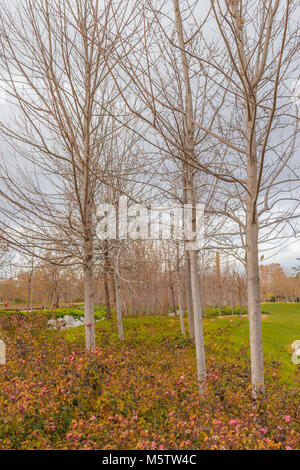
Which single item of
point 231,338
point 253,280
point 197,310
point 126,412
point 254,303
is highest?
point 253,280

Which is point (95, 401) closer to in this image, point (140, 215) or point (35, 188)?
point (140, 215)

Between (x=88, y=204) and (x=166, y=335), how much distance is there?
301 inches

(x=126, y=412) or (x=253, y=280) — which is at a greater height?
(x=253, y=280)

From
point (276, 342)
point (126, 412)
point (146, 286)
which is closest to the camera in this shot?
point (126, 412)

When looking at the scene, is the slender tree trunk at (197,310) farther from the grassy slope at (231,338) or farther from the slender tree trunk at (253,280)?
the grassy slope at (231,338)

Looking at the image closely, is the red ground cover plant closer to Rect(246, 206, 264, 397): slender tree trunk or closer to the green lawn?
Rect(246, 206, 264, 397): slender tree trunk

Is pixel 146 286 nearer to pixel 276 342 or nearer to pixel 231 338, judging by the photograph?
pixel 231 338

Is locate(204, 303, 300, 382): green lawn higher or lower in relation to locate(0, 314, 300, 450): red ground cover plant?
lower

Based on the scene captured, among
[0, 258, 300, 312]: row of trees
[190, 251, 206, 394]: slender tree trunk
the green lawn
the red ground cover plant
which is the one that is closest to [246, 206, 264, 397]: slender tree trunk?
the red ground cover plant

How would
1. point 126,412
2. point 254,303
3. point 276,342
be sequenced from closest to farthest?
point 254,303, point 126,412, point 276,342

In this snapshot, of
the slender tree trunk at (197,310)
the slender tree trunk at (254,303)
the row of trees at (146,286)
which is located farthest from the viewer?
the row of trees at (146,286)

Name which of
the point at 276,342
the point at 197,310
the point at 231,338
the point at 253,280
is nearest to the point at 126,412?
the point at 197,310

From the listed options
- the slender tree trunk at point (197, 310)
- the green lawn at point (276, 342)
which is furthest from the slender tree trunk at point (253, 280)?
the green lawn at point (276, 342)

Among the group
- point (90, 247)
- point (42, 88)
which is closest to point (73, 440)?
point (90, 247)
